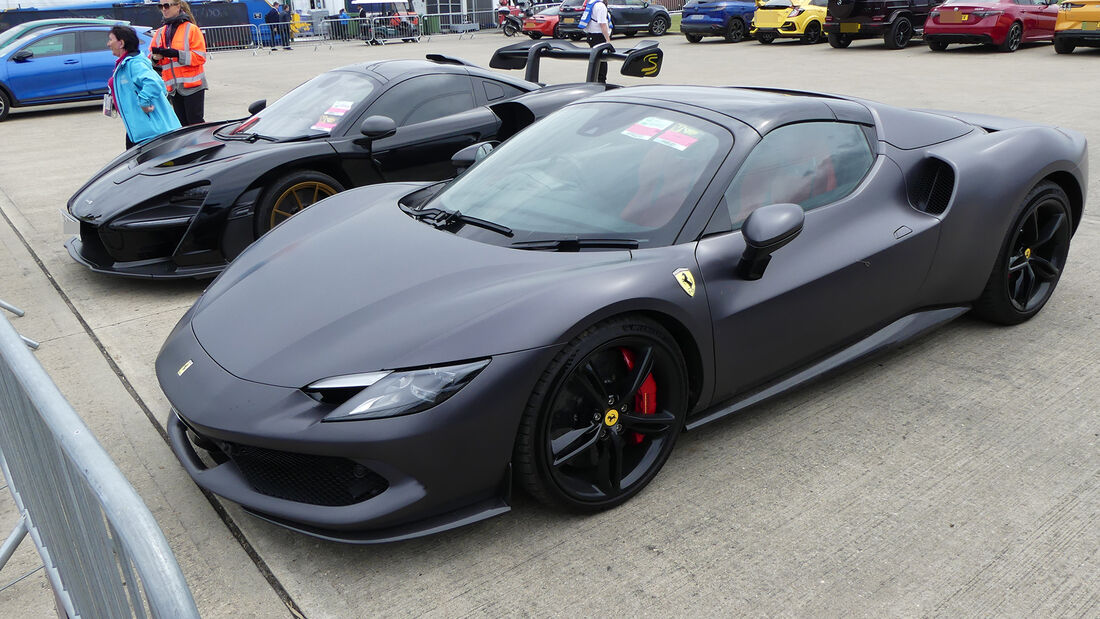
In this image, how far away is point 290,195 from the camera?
18.3 feet

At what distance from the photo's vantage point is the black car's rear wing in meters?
6.84

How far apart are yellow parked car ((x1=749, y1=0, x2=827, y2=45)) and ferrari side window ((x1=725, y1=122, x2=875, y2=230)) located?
61.6 ft

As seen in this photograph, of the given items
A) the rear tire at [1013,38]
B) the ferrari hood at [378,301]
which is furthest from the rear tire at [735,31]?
the ferrari hood at [378,301]

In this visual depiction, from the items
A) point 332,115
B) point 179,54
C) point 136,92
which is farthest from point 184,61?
point 332,115

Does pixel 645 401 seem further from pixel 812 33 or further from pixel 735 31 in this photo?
pixel 735 31

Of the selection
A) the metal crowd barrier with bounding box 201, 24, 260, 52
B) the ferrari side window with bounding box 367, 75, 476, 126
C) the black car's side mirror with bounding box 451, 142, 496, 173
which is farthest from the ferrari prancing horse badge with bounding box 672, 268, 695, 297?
the metal crowd barrier with bounding box 201, 24, 260, 52

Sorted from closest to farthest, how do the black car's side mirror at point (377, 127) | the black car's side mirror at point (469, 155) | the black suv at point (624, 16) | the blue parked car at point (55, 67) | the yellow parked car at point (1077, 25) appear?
the black car's side mirror at point (469, 155) < the black car's side mirror at point (377, 127) < the blue parked car at point (55, 67) < the yellow parked car at point (1077, 25) < the black suv at point (624, 16)

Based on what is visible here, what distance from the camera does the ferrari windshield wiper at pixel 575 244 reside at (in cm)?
306

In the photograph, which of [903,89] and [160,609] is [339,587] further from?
[903,89]

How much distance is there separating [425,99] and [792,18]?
17.0m

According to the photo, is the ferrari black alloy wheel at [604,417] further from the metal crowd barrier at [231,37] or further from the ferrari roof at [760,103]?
the metal crowd barrier at [231,37]

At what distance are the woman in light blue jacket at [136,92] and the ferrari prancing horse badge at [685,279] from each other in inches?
208

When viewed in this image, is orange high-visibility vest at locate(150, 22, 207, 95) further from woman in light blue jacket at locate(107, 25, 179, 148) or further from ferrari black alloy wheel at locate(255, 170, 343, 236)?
ferrari black alloy wheel at locate(255, 170, 343, 236)

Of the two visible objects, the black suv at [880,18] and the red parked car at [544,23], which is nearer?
the black suv at [880,18]
